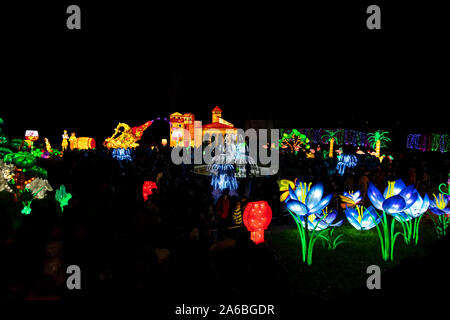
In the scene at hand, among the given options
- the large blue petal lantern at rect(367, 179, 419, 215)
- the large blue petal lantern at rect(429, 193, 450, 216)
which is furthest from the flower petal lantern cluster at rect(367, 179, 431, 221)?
the large blue petal lantern at rect(429, 193, 450, 216)

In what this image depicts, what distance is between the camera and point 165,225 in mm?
4480

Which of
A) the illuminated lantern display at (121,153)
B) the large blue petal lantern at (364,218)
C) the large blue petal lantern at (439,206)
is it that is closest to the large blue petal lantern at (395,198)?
the large blue petal lantern at (364,218)

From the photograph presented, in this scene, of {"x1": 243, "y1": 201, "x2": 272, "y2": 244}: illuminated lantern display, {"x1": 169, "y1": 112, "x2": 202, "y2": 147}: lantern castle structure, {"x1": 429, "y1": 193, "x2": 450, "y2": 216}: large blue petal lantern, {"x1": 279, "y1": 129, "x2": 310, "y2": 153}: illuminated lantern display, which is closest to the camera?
{"x1": 243, "y1": 201, "x2": 272, "y2": 244}: illuminated lantern display

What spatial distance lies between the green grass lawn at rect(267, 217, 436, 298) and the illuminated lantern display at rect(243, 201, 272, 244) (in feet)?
2.08

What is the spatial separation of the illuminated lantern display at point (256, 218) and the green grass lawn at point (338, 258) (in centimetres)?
63

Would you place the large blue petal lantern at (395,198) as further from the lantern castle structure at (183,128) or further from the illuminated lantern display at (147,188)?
the lantern castle structure at (183,128)

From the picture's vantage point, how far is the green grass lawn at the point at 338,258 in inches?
189

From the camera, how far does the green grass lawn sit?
15.8 ft

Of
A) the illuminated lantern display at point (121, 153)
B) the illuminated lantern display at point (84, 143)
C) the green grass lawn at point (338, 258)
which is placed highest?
the illuminated lantern display at point (84, 143)

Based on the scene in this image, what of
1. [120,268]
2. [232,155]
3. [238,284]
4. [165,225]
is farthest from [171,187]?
[232,155]

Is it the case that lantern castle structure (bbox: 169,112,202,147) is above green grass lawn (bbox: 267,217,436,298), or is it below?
above

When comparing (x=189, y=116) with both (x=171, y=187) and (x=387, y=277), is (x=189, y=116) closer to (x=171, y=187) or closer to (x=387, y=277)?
(x=171, y=187)

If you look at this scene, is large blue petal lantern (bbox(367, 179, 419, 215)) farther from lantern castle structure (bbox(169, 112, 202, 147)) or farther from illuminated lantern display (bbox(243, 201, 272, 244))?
lantern castle structure (bbox(169, 112, 202, 147))

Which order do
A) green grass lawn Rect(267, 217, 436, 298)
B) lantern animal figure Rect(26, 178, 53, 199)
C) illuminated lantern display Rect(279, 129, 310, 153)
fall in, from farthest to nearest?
illuminated lantern display Rect(279, 129, 310, 153)
lantern animal figure Rect(26, 178, 53, 199)
green grass lawn Rect(267, 217, 436, 298)
